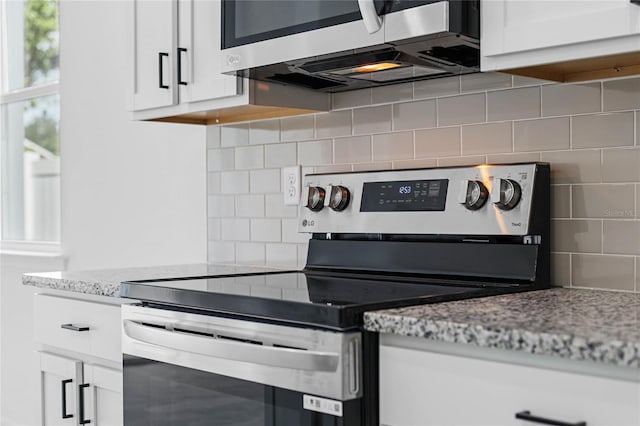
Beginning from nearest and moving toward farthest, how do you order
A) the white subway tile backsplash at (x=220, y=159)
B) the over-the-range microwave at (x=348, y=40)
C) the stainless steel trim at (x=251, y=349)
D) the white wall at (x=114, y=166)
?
the stainless steel trim at (x=251, y=349) < the over-the-range microwave at (x=348, y=40) < the white subway tile backsplash at (x=220, y=159) < the white wall at (x=114, y=166)

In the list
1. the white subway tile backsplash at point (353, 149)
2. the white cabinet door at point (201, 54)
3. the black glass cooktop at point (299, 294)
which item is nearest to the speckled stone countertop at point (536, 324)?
the black glass cooktop at point (299, 294)

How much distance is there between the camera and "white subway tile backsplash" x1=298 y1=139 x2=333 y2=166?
2.33m

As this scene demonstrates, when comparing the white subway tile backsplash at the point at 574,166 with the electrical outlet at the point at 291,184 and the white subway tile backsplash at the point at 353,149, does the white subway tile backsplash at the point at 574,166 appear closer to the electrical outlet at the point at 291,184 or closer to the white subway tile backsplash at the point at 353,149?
the white subway tile backsplash at the point at 353,149

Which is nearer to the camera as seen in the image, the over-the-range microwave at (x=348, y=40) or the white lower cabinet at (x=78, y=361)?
the over-the-range microwave at (x=348, y=40)

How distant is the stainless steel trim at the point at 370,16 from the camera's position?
1659 millimetres

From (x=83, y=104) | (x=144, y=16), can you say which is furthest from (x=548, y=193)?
(x=83, y=104)

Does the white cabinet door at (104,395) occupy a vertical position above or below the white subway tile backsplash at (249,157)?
below

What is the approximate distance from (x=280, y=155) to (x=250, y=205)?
199mm

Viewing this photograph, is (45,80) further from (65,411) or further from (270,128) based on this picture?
(65,411)

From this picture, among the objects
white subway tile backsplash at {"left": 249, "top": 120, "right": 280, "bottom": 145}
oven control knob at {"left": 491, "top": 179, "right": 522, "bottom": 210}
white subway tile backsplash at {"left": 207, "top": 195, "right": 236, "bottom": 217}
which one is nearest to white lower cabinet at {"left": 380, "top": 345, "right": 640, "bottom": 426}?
oven control knob at {"left": 491, "top": 179, "right": 522, "bottom": 210}

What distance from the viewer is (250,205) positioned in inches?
101

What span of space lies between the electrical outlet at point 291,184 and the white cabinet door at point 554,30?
94 centimetres

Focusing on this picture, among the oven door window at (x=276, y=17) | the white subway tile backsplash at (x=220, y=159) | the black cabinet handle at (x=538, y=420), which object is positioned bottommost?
the black cabinet handle at (x=538, y=420)

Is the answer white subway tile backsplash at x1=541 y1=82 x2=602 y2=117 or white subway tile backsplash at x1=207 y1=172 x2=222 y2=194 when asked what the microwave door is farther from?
white subway tile backsplash at x1=207 y1=172 x2=222 y2=194
